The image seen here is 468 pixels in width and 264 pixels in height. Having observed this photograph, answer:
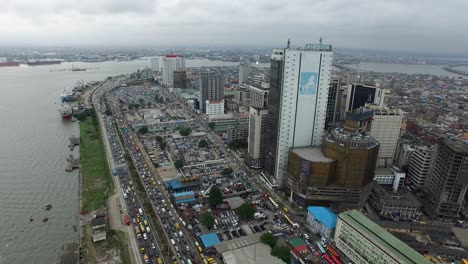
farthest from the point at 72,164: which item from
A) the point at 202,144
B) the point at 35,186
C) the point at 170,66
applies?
the point at 170,66

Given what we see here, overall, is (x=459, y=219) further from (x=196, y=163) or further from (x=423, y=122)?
(x=423, y=122)

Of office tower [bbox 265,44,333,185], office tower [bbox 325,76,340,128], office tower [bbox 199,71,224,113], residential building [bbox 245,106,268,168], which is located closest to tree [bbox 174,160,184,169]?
residential building [bbox 245,106,268,168]

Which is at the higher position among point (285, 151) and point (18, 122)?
point (285, 151)

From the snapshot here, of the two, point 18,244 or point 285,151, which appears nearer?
point 18,244

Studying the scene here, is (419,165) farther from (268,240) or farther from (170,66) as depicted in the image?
(170,66)

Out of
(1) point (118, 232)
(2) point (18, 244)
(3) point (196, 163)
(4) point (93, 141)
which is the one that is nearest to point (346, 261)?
(1) point (118, 232)

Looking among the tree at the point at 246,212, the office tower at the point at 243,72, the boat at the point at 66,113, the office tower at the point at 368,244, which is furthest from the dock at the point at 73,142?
the office tower at the point at 243,72
